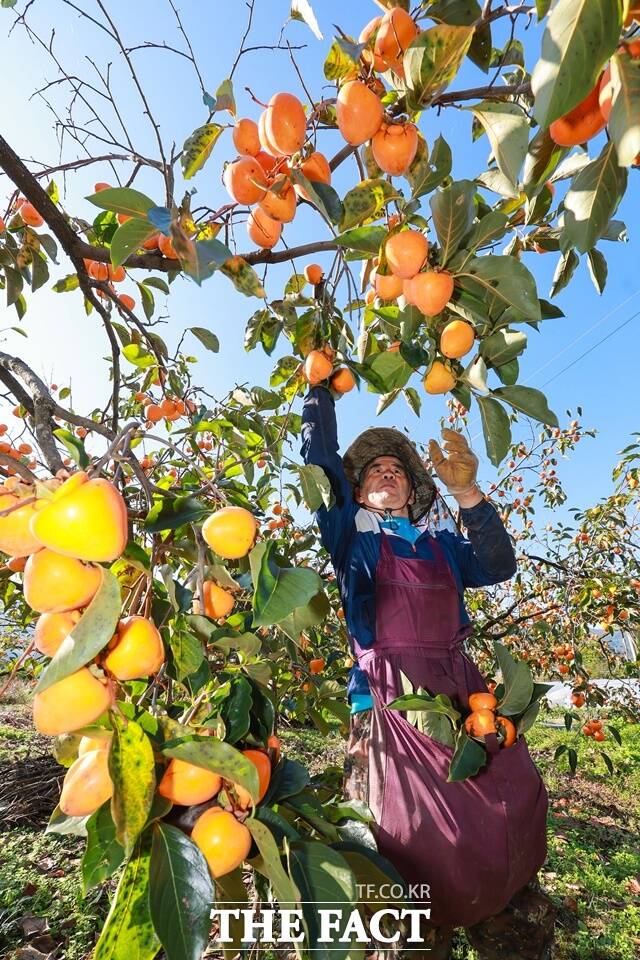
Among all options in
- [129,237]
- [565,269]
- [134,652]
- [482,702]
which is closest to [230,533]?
[134,652]

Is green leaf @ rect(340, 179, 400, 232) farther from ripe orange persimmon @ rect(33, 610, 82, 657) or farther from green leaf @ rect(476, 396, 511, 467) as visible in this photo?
ripe orange persimmon @ rect(33, 610, 82, 657)

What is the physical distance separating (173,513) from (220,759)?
1.48 feet

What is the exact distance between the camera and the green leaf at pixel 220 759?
64 cm

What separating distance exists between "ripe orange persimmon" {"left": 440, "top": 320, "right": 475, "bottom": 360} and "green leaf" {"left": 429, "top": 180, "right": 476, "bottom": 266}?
174 mm

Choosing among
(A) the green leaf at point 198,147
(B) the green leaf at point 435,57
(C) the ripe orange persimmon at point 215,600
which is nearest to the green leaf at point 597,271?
(B) the green leaf at point 435,57

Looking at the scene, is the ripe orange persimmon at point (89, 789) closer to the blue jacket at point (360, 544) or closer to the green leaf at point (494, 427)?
the green leaf at point (494, 427)

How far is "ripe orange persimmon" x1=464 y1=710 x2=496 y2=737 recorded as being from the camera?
145 cm

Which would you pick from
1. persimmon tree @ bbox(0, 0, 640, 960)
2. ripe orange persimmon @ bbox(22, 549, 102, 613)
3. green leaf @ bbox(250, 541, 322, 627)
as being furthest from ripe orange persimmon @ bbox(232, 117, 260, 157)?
ripe orange persimmon @ bbox(22, 549, 102, 613)

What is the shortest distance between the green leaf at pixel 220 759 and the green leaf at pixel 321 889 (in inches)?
7.4

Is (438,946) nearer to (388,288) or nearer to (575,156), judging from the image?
(388,288)

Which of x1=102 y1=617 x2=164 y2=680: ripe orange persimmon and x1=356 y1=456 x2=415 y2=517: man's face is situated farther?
x1=356 y1=456 x2=415 y2=517: man's face

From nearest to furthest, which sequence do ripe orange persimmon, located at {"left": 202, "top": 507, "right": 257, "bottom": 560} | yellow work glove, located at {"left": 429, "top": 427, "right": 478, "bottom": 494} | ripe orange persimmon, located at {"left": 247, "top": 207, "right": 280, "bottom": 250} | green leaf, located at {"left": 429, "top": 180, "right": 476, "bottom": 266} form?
1. ripe orange persimmon, located at {"left": 202, "top": 507, "right": 257, "bottom": 560}
2. green leaf, located at {"left": 429, "top": 180, "right": 476, "bottom": 266}
3. ripe orange persimmon, located at {"left": 247, "top": 207, "right": 280, "bottom": 250}
4. yellow work glove, located at {"left": 429, "top": 427, "right": 478, "bottom": 494}

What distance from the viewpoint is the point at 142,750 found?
638 mm

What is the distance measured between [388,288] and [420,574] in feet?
3.21
